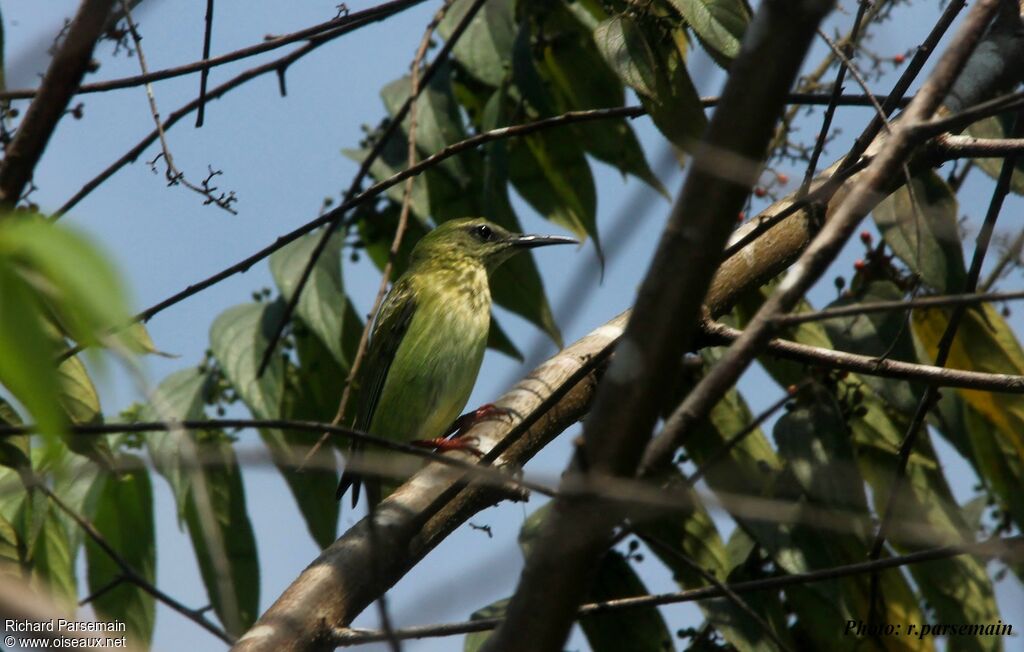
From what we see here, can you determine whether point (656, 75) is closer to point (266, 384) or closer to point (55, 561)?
point (266, 384)

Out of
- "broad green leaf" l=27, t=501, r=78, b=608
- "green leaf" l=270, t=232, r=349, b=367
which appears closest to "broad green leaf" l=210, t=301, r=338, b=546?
"green leaf" l=270, t=232, r=349, b=367

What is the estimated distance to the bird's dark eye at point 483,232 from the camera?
633 cm

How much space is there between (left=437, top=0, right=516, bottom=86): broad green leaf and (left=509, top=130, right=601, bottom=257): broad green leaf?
33 cm

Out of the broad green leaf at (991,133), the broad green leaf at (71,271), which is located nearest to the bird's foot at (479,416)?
the broad green leaf at (991,133)

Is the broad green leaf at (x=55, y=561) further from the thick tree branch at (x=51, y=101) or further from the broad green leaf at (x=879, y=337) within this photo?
the broad green leaf at (x=879, y=337)

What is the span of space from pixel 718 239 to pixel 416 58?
3.12 m

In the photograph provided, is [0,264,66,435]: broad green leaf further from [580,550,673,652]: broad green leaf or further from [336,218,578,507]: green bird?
[336,218,578,507]: green bird

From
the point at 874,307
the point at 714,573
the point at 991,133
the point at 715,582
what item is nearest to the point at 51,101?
the point at 874,307

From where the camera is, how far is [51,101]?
1871 millimetres

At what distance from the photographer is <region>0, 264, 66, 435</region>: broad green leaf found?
138cm

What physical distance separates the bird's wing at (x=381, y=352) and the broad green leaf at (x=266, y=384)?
79cm

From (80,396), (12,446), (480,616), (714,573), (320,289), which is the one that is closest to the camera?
(12,446)

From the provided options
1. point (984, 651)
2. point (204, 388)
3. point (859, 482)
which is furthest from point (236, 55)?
point (984, 651)

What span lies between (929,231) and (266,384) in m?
2.56
